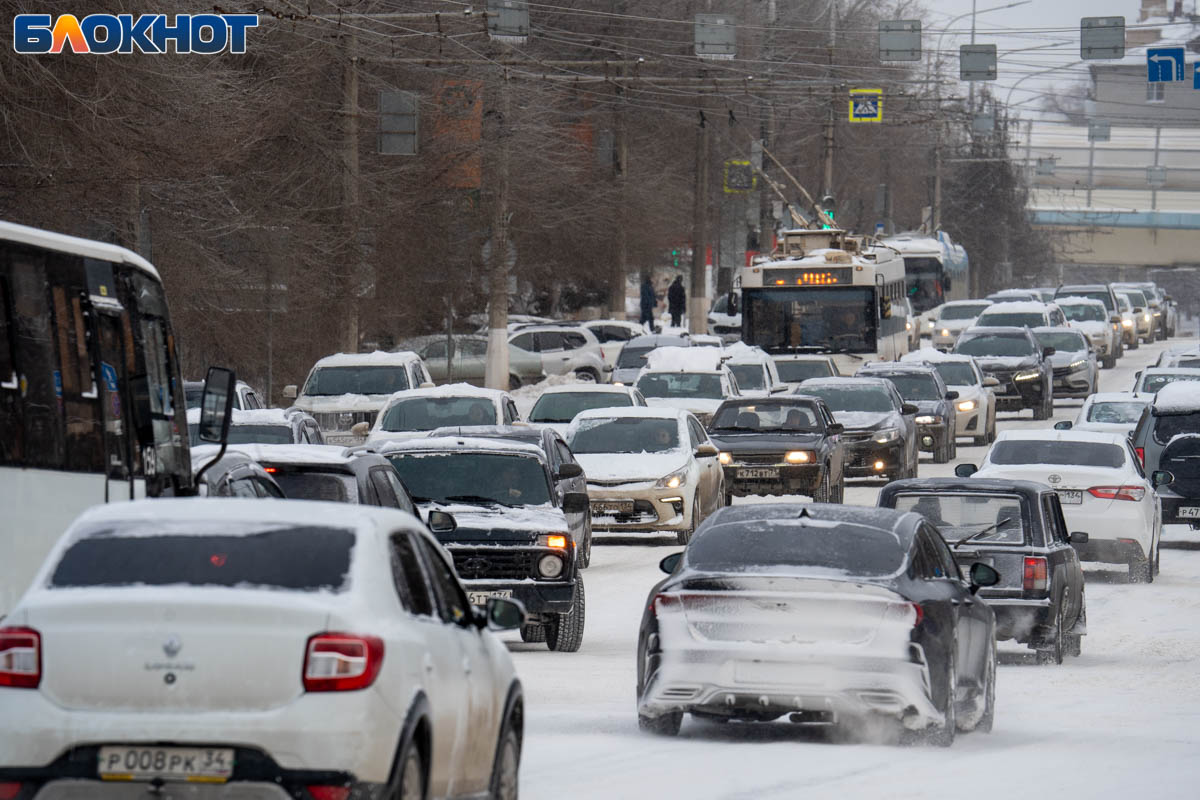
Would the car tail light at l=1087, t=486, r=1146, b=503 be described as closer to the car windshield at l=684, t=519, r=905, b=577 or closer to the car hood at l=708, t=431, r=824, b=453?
the car hood at l=708, t=431, r=824, b=453

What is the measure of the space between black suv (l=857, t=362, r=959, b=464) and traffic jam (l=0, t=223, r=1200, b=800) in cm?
1003

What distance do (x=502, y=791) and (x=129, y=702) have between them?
83.1 inches

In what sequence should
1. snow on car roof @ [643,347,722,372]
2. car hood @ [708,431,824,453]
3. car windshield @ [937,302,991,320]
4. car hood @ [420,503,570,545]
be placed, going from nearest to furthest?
car hood @ [420,503,570,545]
car hood @ [708,431,824,453]
snow on car roof @ [643,347,722,372]
car windshield @ [937,302,991,320]

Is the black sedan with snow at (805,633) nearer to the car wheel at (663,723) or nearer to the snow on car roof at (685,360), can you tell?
the car wheel at (663,723)

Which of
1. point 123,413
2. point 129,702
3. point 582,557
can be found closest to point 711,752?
point 123,413

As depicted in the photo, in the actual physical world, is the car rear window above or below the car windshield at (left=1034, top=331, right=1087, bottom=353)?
above

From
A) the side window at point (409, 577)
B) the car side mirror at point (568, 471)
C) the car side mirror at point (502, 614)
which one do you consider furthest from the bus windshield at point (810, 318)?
the side window at point (409, 577)

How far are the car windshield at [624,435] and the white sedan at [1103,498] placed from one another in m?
4.64

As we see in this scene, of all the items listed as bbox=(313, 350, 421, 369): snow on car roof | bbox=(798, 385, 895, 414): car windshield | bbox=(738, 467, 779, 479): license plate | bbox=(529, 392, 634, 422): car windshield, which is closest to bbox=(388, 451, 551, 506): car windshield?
bbox=(529, 392, 634, 422): car windshield

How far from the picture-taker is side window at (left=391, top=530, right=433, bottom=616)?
7.59m

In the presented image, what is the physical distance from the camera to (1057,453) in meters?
23.5

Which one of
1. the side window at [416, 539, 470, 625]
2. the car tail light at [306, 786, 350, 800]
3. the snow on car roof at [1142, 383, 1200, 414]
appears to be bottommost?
the snow on car roof at [1142, 383, 1200, 414]

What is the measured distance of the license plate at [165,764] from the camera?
22.2 feet

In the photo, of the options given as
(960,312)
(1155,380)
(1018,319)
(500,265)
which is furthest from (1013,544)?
(960,312)
